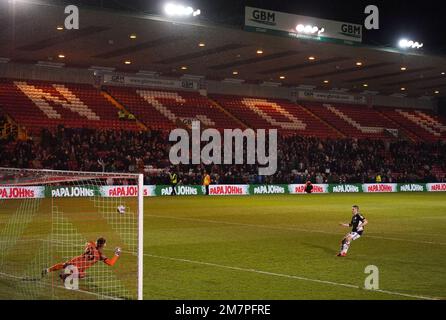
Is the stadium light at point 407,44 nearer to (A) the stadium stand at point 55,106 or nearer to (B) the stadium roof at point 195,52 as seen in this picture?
(B) the stadium roof at point 195,52

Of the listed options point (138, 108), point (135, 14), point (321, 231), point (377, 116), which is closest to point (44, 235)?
point (321, 231)

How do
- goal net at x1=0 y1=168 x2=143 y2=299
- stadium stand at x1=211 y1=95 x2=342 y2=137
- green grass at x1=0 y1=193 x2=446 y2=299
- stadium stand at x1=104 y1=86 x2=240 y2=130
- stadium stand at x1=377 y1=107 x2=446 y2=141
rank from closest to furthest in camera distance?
goal net at x1=0 y1=168 x2=143 y2=299
green grass at x1=0 y1=193 x2=446 y2=299
stadium stand at x1=104 y1=86 x2=240 y2=130
stadium stand at x1=211 y1=95 x2=342 y2=137
stadium stand at x1=377 y1=107 x2=446 y2=141

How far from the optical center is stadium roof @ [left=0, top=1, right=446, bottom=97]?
33.7 metres

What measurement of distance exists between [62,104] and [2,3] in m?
15.8

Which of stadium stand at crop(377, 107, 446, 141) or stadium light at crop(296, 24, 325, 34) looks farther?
stadium stand at crop(377, 107, 446, 141)

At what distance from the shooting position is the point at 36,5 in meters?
29.9

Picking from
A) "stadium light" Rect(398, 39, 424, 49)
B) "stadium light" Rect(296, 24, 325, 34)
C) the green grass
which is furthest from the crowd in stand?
"stadium light" Rect(296, 24, 325, 34)

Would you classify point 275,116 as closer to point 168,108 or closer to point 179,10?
point 168,108

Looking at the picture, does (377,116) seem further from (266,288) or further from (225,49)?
(266,288)

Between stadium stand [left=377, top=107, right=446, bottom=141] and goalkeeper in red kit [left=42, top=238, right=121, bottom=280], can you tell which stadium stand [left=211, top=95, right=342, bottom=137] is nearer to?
stadium stand [left=377, top=107, right=446, bottom=141]

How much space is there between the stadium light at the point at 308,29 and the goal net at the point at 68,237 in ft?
40.7

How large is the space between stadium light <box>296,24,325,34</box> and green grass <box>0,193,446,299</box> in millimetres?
11673

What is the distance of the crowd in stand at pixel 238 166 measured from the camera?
36.9 m

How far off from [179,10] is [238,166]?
13382 millimetres
